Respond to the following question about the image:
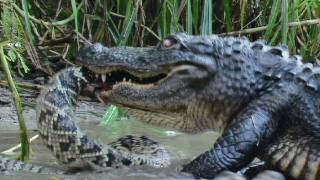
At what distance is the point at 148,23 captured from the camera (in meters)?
5.72

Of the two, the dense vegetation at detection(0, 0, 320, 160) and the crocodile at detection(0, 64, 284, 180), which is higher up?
the dense vegetation at detection(0, 0, 320, 160)

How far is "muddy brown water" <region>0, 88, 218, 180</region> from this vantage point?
10.3ft

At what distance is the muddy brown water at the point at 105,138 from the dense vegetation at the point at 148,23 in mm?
391

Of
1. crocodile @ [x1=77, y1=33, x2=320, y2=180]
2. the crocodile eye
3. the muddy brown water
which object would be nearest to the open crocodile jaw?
crocodile @ [x1=77, y1=33, x2=320, y2=180]

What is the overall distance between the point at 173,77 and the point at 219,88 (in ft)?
0.71

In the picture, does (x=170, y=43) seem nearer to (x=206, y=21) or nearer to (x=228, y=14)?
(x=206, y=21)

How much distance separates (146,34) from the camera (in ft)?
18.5

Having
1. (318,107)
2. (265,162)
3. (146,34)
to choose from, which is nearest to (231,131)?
(265,162)

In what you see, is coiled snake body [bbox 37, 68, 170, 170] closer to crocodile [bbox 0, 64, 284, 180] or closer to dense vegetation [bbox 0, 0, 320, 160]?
crocodile [bbox 0, 64, 284, 180]

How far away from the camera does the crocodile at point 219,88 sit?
3152 mm

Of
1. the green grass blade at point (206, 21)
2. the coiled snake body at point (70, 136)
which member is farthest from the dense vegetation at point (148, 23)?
the coiled snake body at point (70, 136)

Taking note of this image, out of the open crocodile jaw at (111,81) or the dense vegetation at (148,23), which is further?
the dense vegetation at (148,23)

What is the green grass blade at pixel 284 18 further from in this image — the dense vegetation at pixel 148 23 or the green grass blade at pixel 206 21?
the green grass blade at pixel 206 21

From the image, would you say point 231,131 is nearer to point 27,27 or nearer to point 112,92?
point 112,92
